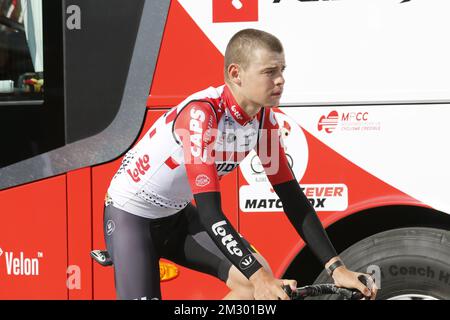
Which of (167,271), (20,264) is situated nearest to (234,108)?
(167,271)

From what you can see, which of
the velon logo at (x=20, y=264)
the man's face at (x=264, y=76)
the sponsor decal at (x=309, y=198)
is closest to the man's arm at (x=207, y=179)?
the man's face at (x=264, y=76)

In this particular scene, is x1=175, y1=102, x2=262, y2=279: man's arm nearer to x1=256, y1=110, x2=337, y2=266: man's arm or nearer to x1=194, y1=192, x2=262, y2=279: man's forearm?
x1=194, y1=192, x2=262, y2=279: man's forearm

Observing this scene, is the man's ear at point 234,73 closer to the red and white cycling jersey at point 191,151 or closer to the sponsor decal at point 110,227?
the red and white cycling jersey at point 191,151

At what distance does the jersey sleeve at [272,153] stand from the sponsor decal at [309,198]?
743 mm

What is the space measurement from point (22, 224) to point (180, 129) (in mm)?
1603

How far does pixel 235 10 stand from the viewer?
4242 millimetres

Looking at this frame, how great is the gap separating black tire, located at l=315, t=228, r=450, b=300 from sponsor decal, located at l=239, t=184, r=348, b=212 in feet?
0.94

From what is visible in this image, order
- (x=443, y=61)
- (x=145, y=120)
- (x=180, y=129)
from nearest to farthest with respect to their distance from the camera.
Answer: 1. (x=180, y=129)
2. (x=443, y=61)
3. (x=145, y=120)

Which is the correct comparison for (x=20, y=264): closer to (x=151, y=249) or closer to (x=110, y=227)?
(x=110, y=227)

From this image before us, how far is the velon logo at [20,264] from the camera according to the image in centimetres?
442
